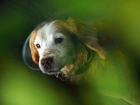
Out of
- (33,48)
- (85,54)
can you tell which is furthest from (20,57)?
(85,54)

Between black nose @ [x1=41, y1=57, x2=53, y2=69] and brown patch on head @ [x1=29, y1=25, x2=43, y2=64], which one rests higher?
brown patch on head @ [x1=29, y1=25, x2=43, y2=64]

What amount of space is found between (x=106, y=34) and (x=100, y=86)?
131mm

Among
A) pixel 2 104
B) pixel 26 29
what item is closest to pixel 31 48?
pixel 26 29

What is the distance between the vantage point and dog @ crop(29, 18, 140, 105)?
2.74 ft

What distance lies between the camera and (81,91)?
0.88m

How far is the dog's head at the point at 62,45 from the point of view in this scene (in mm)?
836

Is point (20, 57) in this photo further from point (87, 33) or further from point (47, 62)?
point (87, 33)

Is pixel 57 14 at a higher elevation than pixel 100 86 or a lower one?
higher

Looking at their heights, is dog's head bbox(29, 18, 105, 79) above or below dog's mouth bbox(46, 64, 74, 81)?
above

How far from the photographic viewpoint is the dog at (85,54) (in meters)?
0.84

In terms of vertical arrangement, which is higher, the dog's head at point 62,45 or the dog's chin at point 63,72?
the dog's head at point 62,45

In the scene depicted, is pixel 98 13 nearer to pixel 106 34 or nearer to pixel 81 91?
pixel 106 34

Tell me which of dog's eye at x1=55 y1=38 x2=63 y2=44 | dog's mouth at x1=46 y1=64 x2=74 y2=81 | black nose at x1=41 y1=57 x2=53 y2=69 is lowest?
dog's mouth at x1=46 y1=64 x2=74 y2=81

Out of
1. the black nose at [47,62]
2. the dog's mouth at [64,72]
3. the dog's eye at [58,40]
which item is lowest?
the dog's mouth at [64,72]
